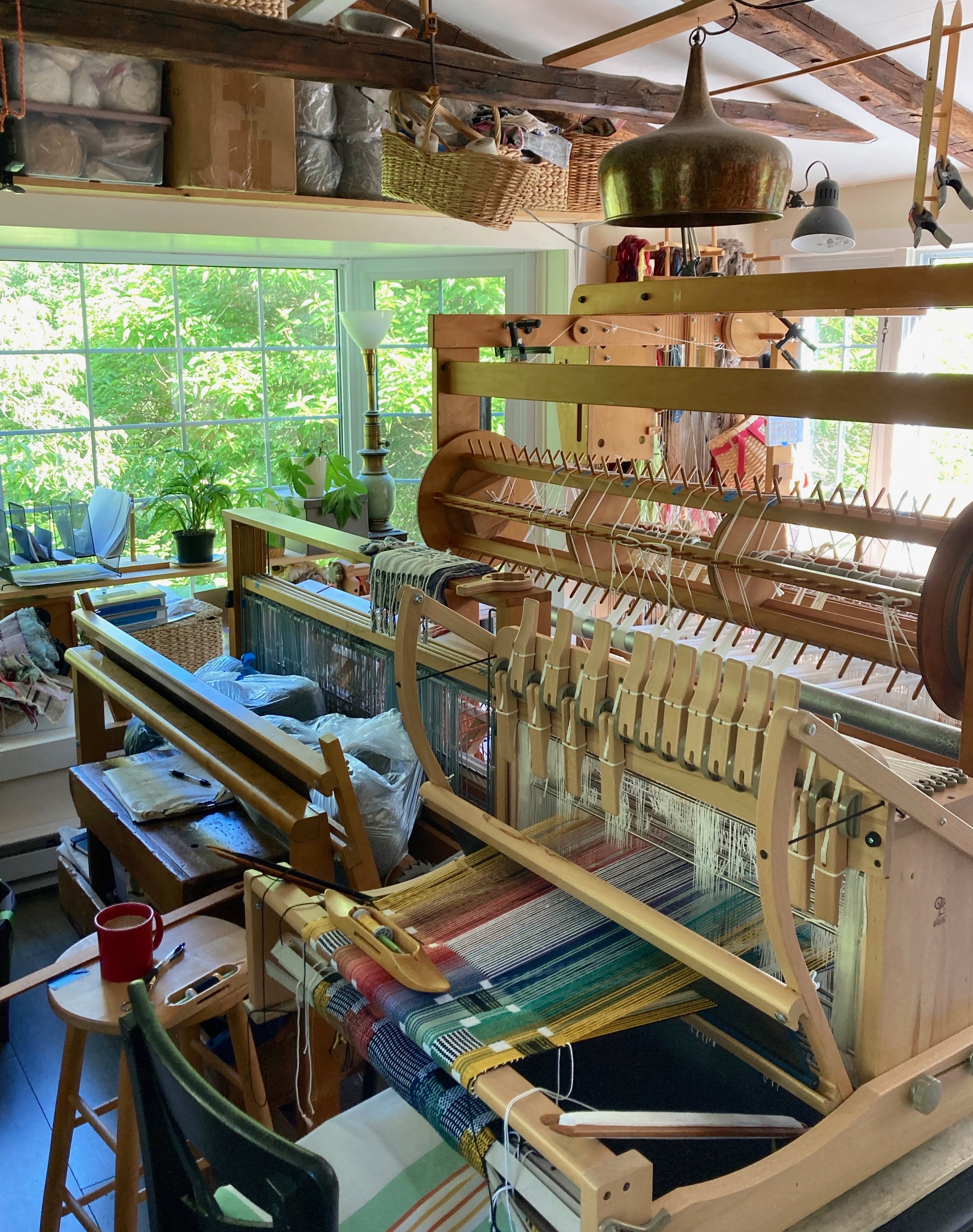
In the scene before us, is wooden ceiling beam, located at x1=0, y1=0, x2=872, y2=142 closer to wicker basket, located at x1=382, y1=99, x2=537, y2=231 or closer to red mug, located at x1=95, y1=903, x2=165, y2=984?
wicker basket, located at x1=382, y1=99, x2=537, y2=231

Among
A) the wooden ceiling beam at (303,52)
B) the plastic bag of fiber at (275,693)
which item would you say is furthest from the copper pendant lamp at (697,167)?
the plastic bag of fiber at (275,693)

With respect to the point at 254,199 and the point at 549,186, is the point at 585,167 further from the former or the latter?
the point at 254,199

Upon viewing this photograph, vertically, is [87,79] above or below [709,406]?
above

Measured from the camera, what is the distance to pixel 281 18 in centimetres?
272

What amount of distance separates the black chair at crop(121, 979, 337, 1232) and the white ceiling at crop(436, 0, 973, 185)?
354 cm

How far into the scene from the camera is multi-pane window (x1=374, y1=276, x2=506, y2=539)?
4.75m

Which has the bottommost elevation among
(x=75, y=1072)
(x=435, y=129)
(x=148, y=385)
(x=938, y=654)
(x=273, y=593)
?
(x=75, y=1072)

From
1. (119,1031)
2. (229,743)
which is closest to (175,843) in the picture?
(229,743)

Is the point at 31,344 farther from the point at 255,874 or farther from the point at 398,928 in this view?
the point at 398,928

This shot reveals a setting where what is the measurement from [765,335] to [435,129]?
1.94 metres

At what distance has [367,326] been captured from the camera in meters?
3.89

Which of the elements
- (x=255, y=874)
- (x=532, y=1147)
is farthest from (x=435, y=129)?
(x=532, y=1147)

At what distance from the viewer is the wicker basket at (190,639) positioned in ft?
11.0

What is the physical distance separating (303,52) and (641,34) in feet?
3.52
